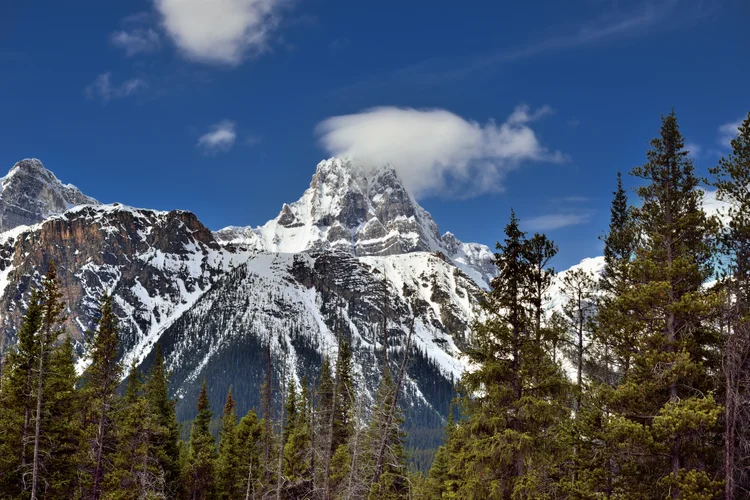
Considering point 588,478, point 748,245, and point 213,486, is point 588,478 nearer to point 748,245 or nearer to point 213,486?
point 748,245

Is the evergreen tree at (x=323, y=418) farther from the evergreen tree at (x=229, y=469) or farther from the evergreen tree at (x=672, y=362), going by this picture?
the evergreen tree at (x=672, y=362)

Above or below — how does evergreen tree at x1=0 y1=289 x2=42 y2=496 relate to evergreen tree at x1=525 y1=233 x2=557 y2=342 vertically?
below

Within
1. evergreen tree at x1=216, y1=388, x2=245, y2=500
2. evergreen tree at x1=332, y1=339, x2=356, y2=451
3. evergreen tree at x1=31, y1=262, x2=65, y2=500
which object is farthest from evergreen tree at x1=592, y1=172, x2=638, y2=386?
evergreen tree at x1=216, y1=388, x2=245, y2=500

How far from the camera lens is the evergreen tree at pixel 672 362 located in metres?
15.0

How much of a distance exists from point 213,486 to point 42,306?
83.3 ft

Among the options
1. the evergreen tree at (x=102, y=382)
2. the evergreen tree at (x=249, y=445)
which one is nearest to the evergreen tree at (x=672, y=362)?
the evergreen tree at (x=102, y=382)

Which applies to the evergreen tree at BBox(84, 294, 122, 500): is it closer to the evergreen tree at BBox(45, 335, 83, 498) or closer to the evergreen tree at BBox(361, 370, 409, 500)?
the evergreen tree at BBox(45, 335, 83, 498)

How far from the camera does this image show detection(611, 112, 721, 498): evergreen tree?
49.3ft

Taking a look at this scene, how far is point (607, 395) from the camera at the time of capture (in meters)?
17.0

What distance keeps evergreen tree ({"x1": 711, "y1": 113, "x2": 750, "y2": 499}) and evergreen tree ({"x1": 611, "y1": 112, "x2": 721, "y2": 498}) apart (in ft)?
1.75

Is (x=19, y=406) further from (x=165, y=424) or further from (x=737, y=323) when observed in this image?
(x=737, y=323)

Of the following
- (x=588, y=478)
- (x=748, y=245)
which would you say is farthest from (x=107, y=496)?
(x=748, y=245)

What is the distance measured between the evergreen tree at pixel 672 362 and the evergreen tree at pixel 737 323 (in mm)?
533

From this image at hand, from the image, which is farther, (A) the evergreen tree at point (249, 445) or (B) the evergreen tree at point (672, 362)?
(A) the evergreen tree at point (249, 445)
